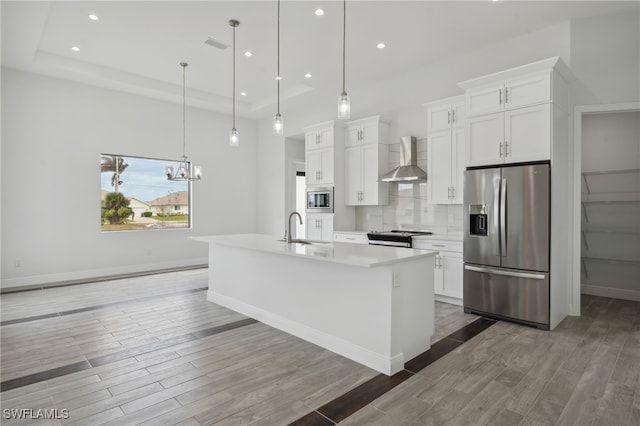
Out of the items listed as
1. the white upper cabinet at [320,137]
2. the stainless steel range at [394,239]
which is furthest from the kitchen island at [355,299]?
the white upper cabinet at [320,137]

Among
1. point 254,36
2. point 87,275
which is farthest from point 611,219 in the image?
point 87,275

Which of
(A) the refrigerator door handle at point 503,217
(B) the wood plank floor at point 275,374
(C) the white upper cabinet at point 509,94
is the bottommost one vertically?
(B) the wood plank floor at point 275,374

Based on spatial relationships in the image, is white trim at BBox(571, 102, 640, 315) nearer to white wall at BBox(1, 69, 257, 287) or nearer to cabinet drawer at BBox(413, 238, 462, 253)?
cabinet drawer at BBox(413, 238, 462, 253)

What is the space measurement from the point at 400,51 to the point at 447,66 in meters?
0.82

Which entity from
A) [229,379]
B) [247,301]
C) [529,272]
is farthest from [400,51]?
[229,379]

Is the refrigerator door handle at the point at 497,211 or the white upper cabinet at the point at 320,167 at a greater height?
the white upper cabinet at the point at 320,167

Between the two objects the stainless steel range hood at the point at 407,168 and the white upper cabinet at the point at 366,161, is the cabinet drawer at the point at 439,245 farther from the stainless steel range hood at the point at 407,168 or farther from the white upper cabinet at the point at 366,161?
the white upper cabinet at the point at 366,161

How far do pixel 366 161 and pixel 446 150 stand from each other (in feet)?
4.59

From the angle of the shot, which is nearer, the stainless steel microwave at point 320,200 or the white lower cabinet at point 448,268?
the white lower cabinet at point 448,268

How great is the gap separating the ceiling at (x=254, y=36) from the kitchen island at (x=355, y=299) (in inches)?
106

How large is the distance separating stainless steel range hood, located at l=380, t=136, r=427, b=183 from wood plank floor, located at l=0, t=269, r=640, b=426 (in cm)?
202

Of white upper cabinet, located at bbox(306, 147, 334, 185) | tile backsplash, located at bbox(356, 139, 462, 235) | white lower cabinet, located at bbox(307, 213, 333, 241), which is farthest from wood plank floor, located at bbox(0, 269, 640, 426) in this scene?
white upper cabinet, located at bbox(306, 147, 334, 185)

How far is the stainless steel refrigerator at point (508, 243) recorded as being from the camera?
12.1 ft

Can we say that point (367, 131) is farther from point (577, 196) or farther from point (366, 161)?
point (577, 196)
